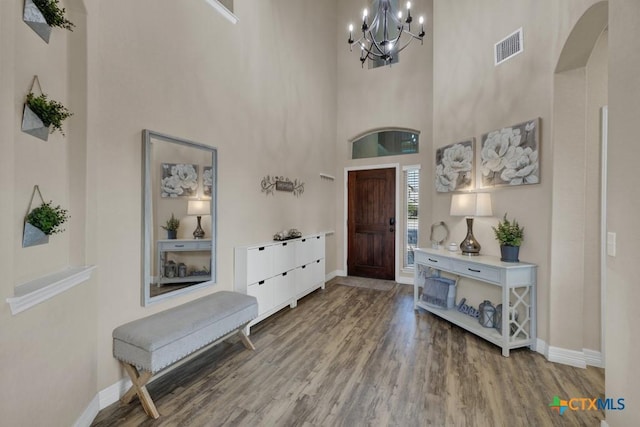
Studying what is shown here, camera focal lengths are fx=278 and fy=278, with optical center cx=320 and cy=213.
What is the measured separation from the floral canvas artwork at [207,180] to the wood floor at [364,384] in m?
1.57

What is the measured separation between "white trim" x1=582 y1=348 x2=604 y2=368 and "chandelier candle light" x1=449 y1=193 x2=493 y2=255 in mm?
1205

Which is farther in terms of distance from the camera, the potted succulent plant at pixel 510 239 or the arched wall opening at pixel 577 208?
the potted succulent plant at pixel 510 239

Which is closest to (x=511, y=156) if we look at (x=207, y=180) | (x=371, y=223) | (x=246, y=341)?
(x=371, y=223)

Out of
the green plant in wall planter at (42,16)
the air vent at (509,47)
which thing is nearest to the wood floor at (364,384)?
the green plant in wall planter at (42,16)

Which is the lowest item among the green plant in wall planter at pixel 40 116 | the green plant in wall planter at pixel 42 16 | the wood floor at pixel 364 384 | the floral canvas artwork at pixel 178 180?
the wood floor at pixel 364 384

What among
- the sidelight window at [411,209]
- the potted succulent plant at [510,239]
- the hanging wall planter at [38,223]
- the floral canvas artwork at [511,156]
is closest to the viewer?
the hanging wall planter at [38,223]

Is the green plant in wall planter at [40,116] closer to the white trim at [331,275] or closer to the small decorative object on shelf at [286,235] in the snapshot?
the small decorative object on shelf at [286,235]

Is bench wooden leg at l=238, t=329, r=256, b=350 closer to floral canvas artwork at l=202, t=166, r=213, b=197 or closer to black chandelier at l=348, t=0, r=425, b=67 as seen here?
floral canvas artwork at l=202, t=166, r=213, b=197

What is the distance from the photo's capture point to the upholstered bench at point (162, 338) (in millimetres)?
1831

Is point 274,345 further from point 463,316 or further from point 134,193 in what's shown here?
point 463,316

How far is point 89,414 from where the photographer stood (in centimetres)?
176

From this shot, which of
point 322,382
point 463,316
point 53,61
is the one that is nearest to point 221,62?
point 53,61

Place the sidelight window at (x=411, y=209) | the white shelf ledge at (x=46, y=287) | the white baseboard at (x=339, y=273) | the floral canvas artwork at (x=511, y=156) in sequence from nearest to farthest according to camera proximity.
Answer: the white shelf ledge at (x=46, y=287) < the floral canvas artwork at (x=511, y=156) < the sidelight window at (x=411, y=209) < the white baseboard at (x=339, y=273)

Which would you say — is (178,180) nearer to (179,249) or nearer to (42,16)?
(179,249)
